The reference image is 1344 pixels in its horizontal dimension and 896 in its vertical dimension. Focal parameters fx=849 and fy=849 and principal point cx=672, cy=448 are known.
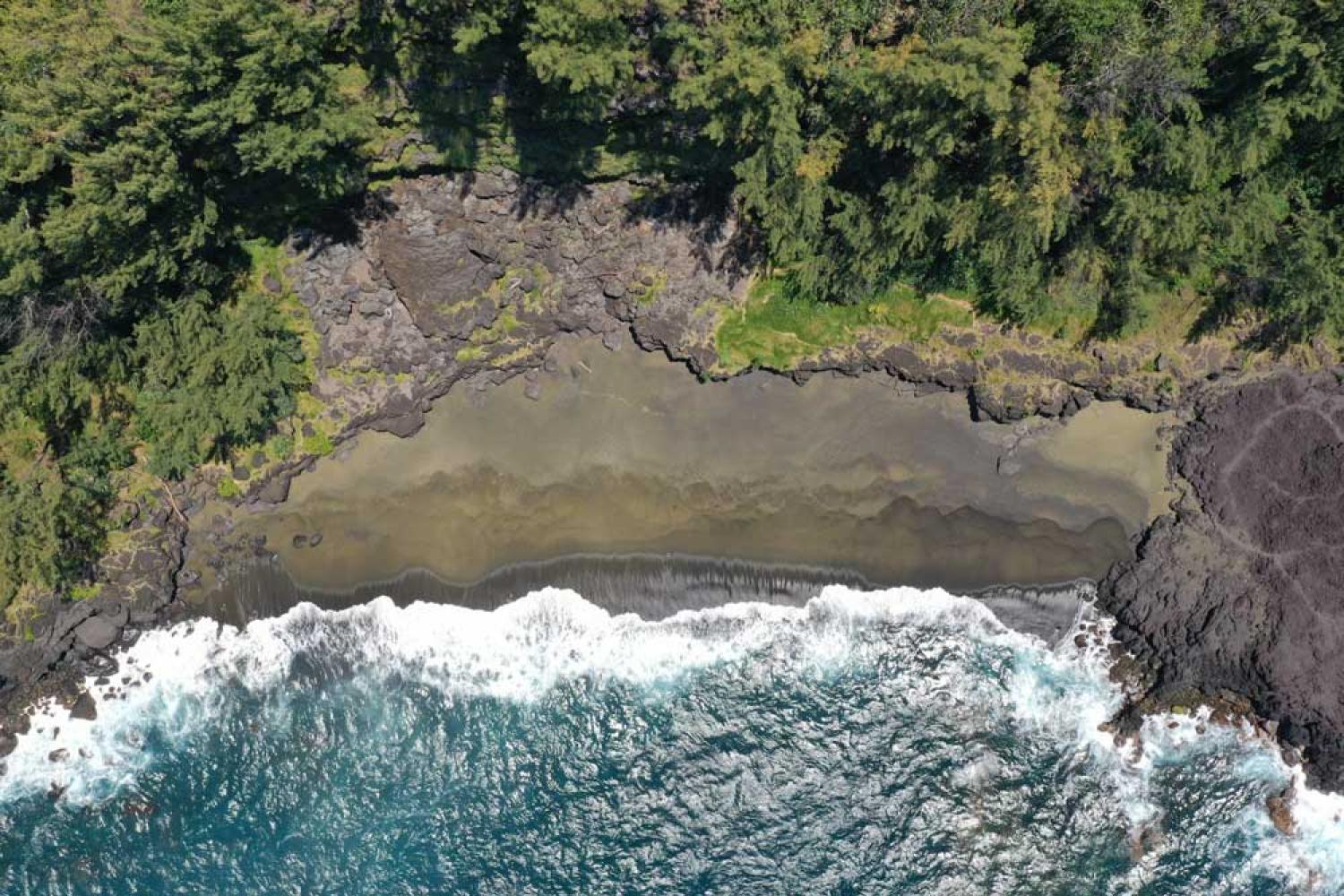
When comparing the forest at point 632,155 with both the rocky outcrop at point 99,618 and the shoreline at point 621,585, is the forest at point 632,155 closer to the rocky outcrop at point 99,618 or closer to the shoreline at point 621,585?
the rocky outcrop at point 99,618

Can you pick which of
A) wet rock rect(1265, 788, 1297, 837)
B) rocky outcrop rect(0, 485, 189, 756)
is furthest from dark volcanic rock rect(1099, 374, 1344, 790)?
rocky outcrop rect(0, 485, 189, 756)

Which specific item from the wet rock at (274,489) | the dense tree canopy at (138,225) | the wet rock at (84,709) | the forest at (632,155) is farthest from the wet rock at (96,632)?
the wet rock at (274,489)

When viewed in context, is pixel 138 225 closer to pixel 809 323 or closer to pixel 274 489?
pixel 274 489

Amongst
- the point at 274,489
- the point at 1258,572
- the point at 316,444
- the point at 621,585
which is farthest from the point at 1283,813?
the point at 274,489

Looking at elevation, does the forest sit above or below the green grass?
above

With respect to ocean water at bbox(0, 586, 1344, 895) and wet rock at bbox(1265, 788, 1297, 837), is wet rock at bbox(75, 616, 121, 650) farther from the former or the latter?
wet rock at bbox(1265, 788, 1297, 837)
